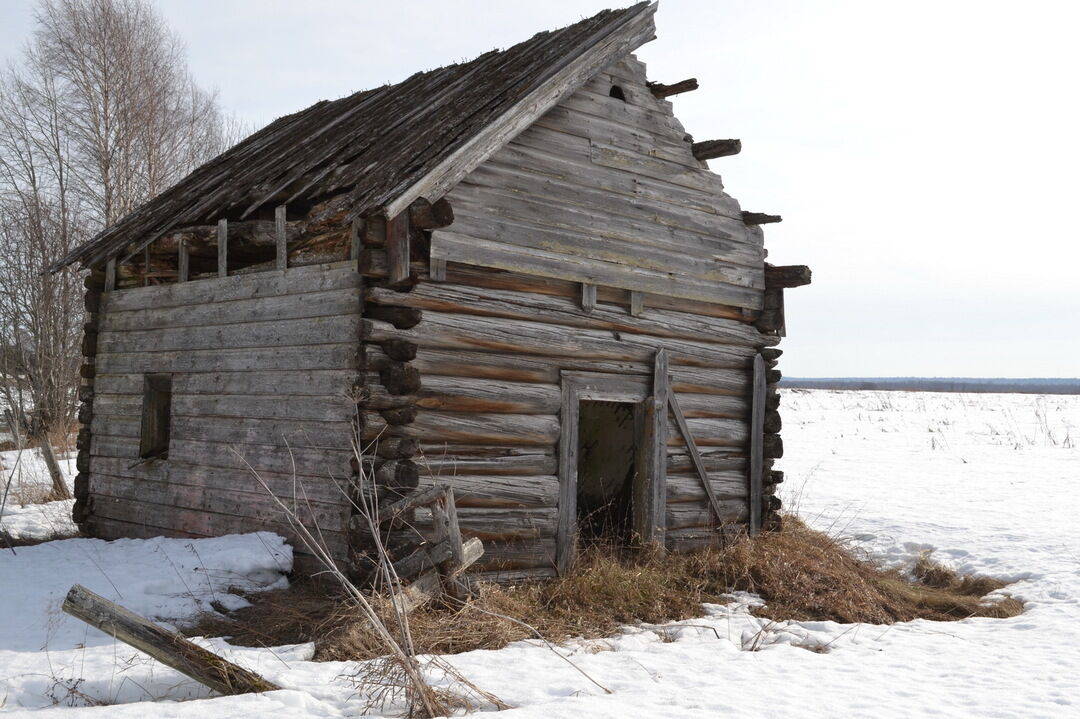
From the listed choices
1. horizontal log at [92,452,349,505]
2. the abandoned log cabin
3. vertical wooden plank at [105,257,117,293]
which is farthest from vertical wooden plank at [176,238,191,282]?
horizontal log at [92,452,349,505]

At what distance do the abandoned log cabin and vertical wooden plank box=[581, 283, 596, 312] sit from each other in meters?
0.03

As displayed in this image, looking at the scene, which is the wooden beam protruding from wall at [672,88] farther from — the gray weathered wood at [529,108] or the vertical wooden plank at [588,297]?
the vertical wooden plank at [588,297]

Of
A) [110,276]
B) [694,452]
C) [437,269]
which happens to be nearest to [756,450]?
[694,452]

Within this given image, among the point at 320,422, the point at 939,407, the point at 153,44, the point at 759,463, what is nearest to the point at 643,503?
the point at 759,463

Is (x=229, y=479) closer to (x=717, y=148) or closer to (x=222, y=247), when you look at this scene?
(x=222, y=247)

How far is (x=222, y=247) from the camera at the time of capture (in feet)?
32.5

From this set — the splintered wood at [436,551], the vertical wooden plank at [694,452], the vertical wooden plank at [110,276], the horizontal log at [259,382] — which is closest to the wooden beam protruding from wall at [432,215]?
the horizontal log at [259,382]

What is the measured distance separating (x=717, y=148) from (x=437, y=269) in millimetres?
3975

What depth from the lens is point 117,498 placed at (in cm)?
1134

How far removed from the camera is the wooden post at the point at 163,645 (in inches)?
218

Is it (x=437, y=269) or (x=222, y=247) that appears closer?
(x=437, y=269)

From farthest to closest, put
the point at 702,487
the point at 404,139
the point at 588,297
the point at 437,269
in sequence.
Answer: the point at 702,487
the point at 588,297
the point at 404,139
the point at 437,269

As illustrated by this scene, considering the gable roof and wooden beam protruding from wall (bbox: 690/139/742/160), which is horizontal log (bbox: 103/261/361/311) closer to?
the gable roof

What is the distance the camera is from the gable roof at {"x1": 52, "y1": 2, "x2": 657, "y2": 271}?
28.6ft
